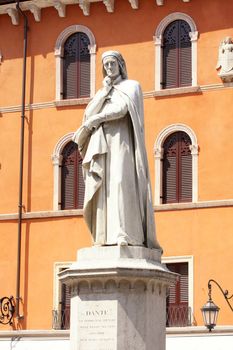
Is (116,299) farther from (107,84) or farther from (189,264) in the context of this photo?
(189,264)

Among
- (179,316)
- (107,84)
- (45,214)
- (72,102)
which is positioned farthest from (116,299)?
(72,102)

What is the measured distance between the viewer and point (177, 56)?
3033 cm

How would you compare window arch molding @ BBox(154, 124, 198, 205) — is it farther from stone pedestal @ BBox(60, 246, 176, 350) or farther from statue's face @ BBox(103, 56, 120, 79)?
stone pedestal @ BBox(60, 246, 176, 350)

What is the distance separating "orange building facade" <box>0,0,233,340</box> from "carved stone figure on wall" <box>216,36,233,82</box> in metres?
0.06

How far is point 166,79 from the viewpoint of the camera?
30.5 meters

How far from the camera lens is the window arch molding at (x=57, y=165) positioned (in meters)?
30.9

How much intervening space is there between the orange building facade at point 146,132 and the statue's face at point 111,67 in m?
16.6

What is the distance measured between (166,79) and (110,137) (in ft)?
60.6

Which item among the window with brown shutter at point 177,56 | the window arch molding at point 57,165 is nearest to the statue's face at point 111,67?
the window with brown shutter at point 177,56

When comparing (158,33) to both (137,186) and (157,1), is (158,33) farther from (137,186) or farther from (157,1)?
(137,186)

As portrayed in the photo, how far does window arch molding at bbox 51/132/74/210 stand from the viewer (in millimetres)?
30906

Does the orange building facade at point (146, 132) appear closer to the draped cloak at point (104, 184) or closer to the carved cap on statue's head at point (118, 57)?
the carved cap on statue's head at point (118, 57)

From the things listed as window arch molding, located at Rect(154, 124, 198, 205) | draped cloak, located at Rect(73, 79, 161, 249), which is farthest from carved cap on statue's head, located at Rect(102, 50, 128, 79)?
window arch molding, located at Rect(154, 124, 198, 205)

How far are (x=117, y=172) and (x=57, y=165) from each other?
1922cm
